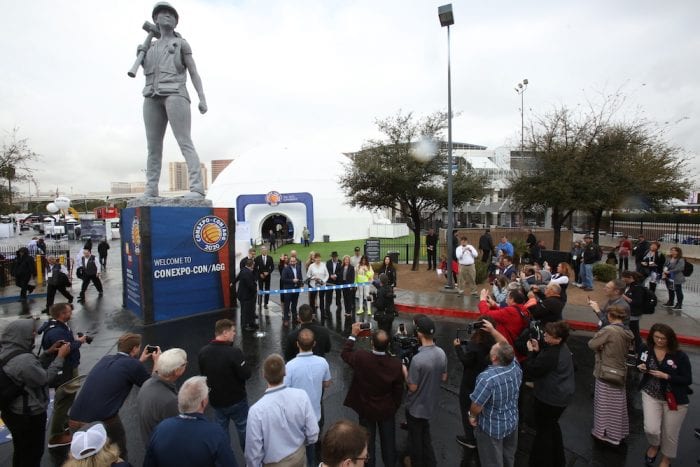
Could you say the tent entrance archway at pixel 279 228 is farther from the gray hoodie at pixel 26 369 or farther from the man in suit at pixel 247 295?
the gray hoodie at pixel 26 369

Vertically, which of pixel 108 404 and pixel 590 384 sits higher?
pixel 108 404

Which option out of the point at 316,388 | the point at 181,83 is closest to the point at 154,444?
the point at 316,388

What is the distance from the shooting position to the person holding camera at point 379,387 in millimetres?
Result: 3375

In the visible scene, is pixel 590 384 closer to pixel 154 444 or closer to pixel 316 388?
pixel 316 388

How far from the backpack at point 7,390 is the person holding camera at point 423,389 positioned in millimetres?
3423

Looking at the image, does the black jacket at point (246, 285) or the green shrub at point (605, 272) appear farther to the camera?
the green shrub at point (605, 272)

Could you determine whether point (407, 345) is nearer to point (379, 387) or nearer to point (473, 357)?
point (473, 357)

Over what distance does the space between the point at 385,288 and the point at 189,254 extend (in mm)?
5074

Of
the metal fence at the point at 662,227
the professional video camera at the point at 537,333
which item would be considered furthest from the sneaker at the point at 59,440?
the metal fence at the point at 662,227

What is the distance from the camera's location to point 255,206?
96.9 feet

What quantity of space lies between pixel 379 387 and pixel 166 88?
863 cm

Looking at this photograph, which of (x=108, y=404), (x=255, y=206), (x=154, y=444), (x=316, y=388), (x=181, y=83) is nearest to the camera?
(x=154, y=444)

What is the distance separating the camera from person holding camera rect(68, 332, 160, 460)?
10.2 ft

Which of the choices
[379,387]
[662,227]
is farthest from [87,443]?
[662,227]
